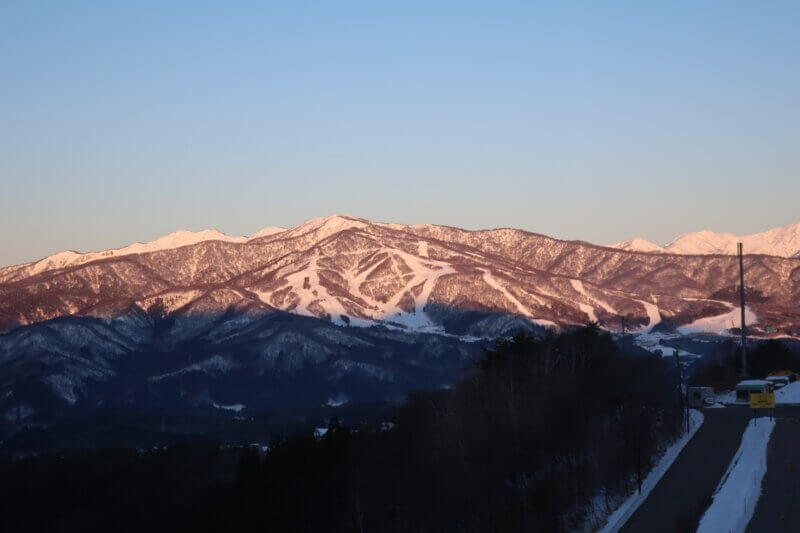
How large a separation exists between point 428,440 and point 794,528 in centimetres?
3270

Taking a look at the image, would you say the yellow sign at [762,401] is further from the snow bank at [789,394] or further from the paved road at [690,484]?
the snow bank at [789,394]

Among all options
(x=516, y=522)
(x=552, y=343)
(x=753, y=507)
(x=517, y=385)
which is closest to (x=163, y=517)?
(x=552, y=343)

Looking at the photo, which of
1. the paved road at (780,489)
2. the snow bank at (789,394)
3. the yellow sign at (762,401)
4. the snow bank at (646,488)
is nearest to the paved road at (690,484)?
the snow bank at (646,488)

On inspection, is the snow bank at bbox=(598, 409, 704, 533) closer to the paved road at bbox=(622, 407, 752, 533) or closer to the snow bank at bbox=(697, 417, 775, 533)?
the paved road at bbox=(622, 407, 752, 533)

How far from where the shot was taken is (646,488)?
43750 mm

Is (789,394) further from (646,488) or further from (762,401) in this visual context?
(646,488)

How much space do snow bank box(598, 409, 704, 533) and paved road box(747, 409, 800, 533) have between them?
142 inches

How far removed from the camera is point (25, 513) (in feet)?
411

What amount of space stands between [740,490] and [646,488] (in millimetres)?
3510

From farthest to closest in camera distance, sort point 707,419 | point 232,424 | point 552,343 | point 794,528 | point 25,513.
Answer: point 232,424 < point 25,513 < point 552,343 < point 707,419 < point 794,528

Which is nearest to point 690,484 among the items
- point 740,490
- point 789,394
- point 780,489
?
point 740,490

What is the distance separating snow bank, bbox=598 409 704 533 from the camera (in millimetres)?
38688

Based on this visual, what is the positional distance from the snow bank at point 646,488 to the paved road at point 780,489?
3.60 meters

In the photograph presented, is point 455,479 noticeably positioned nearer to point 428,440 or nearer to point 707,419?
point 428,440
